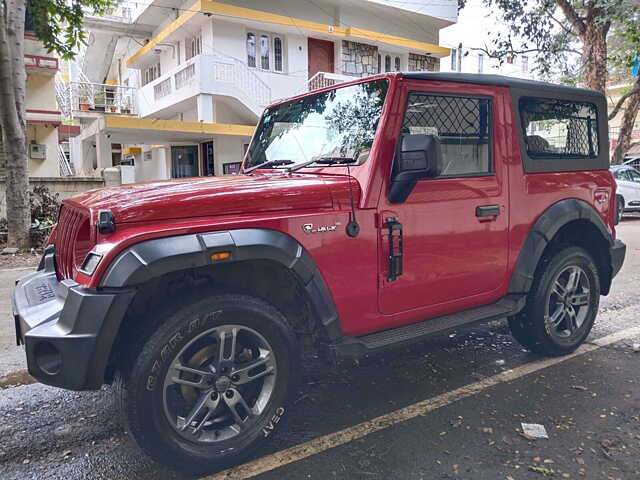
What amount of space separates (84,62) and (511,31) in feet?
65.2

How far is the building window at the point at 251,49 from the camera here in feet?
60.9

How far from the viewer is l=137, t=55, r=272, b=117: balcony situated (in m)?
17.0

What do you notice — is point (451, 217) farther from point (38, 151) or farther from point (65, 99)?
point (65, 99)

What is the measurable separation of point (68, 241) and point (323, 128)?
1727 mm

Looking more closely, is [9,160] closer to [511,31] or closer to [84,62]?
[511,31]

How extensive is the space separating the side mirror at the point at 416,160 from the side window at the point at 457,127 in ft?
1.24

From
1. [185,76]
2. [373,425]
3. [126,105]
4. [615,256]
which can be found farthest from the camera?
[126,105]

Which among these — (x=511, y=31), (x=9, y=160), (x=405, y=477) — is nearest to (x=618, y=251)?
(x=405, y=477)

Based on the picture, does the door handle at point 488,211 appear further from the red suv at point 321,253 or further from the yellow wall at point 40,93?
the yellow wall at point 40,93

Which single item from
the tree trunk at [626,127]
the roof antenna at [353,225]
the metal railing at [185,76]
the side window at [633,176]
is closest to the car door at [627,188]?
the side window at [633,176]

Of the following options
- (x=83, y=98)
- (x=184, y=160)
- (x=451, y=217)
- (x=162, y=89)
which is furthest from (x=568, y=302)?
(x=83, y=98)

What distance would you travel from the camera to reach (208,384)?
8.40ft

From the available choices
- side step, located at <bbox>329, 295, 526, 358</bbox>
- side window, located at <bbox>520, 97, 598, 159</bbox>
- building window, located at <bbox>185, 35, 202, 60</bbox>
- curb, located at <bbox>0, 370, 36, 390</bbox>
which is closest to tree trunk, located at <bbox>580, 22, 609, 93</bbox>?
building window, located at <bbox>185, 35, 202, 60</bbox>

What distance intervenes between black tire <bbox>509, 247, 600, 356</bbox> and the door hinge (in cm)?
142
